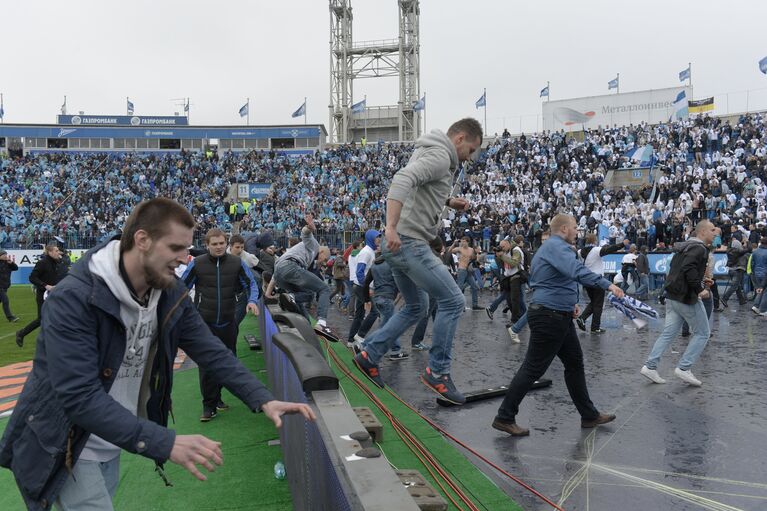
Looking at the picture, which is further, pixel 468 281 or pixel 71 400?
pixel 468 281

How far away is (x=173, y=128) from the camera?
56.1 metres

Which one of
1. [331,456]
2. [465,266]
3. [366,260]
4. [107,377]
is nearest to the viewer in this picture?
[331,456]

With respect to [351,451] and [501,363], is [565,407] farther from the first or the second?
[351,451]

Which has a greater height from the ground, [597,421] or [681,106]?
[681,106]

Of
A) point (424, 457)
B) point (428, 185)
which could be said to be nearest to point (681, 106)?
point (428, 185)

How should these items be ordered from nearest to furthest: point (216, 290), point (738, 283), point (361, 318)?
point (216, 290), point (361, 318), point (738, 283)

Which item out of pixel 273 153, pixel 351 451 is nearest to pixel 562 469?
pixel 351 451

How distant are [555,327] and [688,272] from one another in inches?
112

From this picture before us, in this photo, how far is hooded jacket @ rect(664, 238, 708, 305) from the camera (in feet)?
23.5

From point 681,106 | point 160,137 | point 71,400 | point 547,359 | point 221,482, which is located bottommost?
point 221,482

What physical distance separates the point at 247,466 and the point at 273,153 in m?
45.7

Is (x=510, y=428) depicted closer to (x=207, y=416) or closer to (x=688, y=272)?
(x=207, y=416)

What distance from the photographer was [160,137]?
184ft

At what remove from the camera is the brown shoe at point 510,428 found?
513 centimetres
